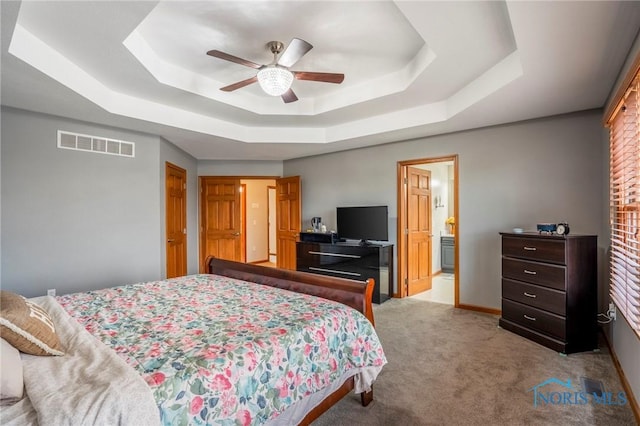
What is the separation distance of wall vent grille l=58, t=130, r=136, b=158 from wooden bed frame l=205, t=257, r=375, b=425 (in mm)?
2205

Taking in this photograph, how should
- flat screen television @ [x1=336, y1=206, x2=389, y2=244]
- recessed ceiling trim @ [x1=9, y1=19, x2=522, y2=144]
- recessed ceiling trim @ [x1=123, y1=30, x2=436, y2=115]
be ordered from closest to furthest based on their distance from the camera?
recessed ceiling trim @ [x1=9, y1=19, x2=522, y2=144], recessed ceiling trim @ [x1=123, y1=30, x2=436, y2=115], flat screen television @ [x1=336, y1=206, x2=389, y2=244]

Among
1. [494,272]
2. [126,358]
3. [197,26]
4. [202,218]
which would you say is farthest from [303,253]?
[126,358]

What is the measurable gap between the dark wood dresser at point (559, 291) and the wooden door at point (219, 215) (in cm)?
468

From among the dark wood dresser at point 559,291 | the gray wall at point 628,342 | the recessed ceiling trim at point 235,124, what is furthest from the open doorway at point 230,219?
the gray wall at point 628,342

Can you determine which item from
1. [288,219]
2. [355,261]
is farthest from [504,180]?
[288,219]

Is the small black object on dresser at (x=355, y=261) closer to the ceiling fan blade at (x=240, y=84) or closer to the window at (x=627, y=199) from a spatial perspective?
the window at (x=627, y=199)

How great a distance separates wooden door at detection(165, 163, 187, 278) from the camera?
15.0 ft

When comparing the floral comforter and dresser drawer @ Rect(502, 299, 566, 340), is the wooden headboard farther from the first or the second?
dresser drawer @ Rect(502, 299, 566, 340)

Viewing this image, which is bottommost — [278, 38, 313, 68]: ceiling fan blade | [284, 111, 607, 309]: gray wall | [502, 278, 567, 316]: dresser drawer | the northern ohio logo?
the northern ohio logo

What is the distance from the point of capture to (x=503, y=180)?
3789 mm

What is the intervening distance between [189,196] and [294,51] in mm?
4035

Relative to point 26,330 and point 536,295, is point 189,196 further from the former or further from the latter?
point 536,295

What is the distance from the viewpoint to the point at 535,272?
2.98 metres

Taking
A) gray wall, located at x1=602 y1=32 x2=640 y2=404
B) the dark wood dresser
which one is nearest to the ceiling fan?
gray wall, located at x1=602 y1=32 x2=640 y2=404
